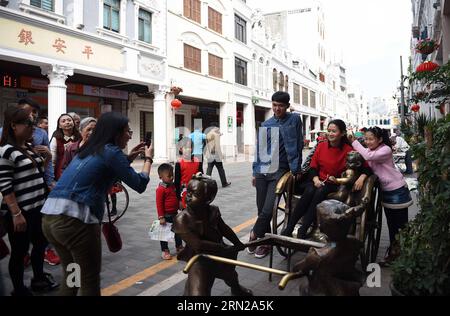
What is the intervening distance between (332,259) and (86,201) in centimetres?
163

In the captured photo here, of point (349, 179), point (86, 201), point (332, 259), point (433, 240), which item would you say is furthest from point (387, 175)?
point (86, 201)

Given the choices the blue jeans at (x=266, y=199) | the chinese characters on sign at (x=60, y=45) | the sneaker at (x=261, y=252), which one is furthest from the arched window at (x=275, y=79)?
the sneaker at (x=261, y=252)

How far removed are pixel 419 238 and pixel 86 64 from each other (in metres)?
14.0

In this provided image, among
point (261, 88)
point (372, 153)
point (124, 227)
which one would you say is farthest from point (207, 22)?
point (372, 153)

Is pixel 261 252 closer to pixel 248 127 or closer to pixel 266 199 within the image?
pixel 266 199

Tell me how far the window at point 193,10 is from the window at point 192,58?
1.64 m

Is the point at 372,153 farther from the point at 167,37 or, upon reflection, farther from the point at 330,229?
the point at 167,37

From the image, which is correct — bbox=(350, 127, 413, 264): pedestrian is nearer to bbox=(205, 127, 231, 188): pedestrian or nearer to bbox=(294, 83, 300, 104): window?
bbox=(205, 127, 231, 188): pedestrian

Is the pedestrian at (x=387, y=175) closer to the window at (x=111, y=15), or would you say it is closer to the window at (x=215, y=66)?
the window at (x=111, y=15)

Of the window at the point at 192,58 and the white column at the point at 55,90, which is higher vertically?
the window at the point at 192,58

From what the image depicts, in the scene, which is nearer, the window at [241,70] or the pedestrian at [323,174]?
the pedestrian at [323,174]

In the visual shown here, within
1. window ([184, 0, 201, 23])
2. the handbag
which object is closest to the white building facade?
window ([184, 0, 201, 23])

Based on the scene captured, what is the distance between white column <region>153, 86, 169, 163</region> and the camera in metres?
18.5

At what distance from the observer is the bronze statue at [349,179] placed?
153 inches
